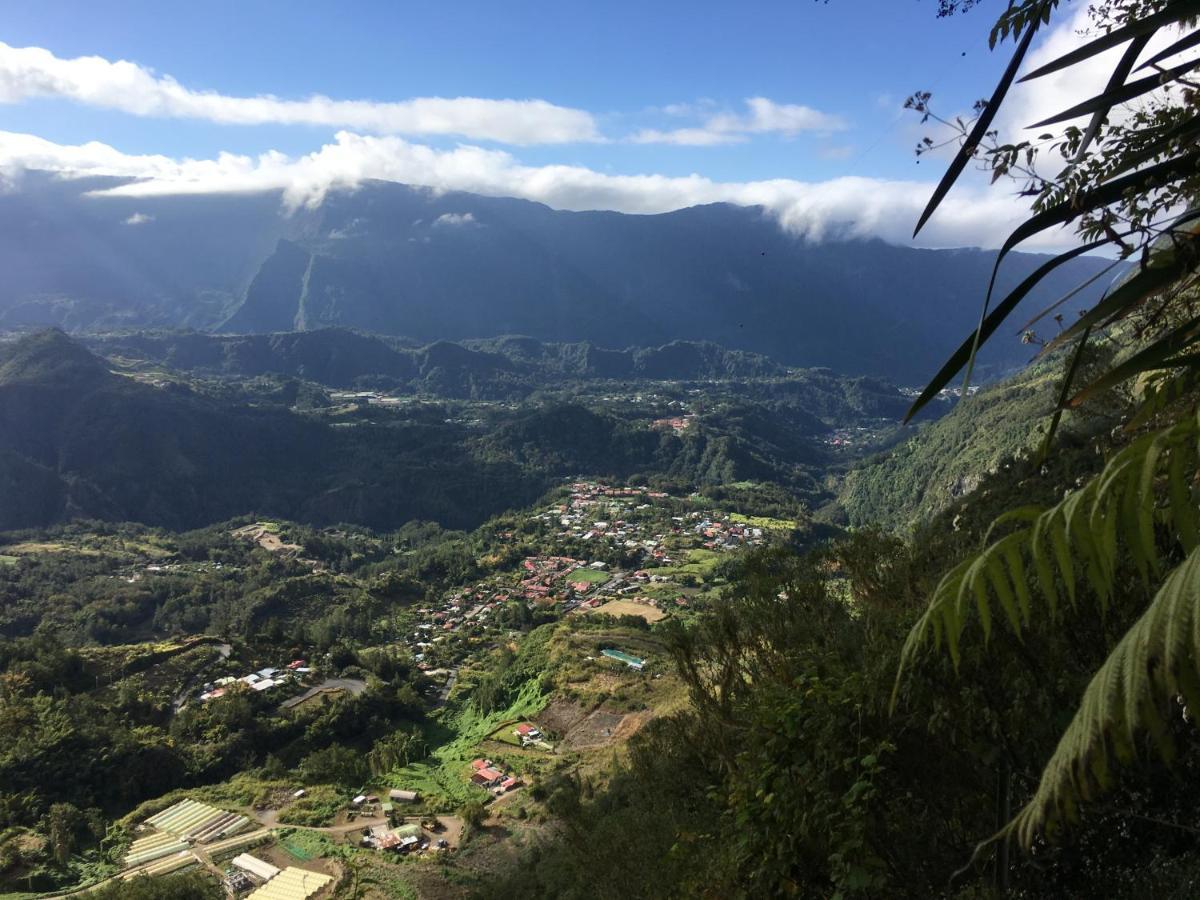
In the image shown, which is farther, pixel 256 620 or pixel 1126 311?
pixel 256 620

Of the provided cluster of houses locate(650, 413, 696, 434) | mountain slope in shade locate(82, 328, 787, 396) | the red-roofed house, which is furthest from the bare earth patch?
mountain slope in shade locate(82, 328, 787, 396)

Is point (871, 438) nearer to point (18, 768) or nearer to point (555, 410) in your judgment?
point (555, 410)

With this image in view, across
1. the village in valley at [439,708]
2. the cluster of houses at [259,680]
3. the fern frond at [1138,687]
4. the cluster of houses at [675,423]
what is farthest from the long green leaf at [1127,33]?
the cluster of houses at [675,423]

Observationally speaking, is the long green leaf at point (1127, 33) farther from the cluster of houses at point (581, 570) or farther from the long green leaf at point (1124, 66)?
the cluster of houses at point (581, 570)

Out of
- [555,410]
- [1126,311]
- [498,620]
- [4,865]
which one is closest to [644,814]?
[1126,311]

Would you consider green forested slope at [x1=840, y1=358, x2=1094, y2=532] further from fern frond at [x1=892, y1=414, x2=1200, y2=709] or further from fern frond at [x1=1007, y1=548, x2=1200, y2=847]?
fern frond at [x1=1007, y1=548, x2=1200, y2=847]

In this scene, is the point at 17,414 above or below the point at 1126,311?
below

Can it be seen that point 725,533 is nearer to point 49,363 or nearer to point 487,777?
point 487,777
